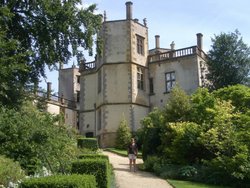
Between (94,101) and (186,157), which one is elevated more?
(94,101)

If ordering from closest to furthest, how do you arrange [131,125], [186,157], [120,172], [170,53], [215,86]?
[120,172], [186,157], [215,86], [131,125], [170,53]

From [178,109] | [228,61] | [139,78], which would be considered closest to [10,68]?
[178,109]

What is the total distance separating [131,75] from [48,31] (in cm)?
1537

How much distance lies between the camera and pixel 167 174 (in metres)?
18.1

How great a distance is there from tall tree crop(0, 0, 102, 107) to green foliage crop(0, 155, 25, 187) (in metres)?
8.69

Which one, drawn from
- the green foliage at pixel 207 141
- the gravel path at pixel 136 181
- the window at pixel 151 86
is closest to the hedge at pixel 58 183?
the gravel path at pixel 136 181

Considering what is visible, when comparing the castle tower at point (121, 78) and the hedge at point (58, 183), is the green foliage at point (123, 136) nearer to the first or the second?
the castle tower at point (121, 78)

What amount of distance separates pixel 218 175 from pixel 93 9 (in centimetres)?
1112

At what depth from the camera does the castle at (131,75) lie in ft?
117

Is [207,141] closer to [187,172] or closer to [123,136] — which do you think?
[187,172]

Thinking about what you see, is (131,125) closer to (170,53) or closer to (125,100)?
(125,100)

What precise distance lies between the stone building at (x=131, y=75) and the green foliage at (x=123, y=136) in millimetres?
1041

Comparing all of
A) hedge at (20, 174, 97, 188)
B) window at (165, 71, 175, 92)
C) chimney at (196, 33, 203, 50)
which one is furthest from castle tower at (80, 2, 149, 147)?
hedge at (20, 174, 97, 188)

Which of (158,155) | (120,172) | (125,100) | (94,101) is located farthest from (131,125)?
(120,172)
